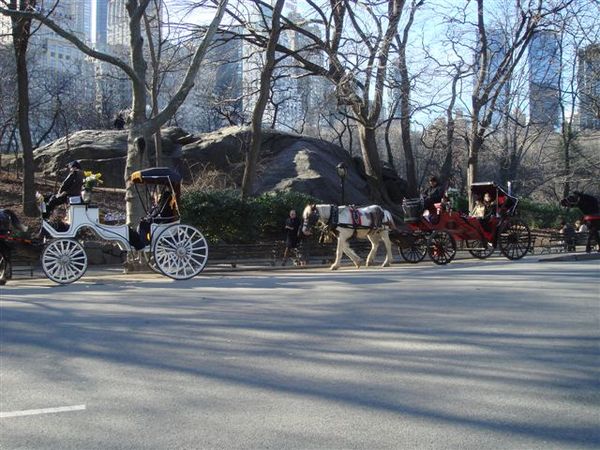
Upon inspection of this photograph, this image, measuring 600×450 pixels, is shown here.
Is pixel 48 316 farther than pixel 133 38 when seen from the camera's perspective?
No

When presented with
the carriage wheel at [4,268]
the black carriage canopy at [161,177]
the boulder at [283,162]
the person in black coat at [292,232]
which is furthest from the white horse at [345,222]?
the boulder at [283,162]

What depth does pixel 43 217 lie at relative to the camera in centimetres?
1328

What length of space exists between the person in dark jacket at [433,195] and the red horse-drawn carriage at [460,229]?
14 centimetres

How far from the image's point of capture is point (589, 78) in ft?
112

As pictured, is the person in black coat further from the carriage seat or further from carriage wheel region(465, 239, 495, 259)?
the carriage seat

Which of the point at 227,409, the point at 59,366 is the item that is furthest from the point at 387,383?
the point at 59,366

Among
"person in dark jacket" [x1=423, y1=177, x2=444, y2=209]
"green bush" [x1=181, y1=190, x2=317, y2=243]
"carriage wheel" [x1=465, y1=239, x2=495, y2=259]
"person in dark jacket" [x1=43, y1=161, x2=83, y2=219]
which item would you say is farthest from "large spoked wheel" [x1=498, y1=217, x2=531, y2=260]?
"person in dark jacket" [x1=43, y1=161, x2=83, y2=219]

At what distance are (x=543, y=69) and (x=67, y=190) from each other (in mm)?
25965

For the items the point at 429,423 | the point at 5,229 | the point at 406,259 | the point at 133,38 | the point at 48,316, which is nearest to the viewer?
the point at 429,423

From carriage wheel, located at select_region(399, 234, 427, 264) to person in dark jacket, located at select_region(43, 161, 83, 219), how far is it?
32.8 ft

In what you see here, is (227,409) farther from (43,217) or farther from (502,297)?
(43,217)

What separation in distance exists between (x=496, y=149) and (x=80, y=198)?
3172 cm

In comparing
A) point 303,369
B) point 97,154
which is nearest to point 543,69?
point 97,154

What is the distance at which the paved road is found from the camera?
4977 millimetres
